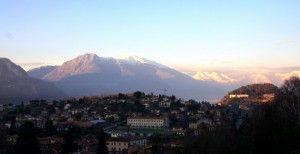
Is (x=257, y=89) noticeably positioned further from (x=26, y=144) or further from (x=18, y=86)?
(x=26, y=144)

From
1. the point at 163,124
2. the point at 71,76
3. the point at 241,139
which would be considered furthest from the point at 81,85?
the point at 241,139

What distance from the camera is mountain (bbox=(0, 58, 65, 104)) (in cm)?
11094

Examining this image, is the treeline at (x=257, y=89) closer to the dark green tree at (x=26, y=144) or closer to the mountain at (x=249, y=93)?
the mountain at (x=249, y=93)

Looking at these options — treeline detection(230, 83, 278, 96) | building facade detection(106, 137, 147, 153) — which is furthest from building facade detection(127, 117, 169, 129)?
treeline detection(230, 83, 278, 96)

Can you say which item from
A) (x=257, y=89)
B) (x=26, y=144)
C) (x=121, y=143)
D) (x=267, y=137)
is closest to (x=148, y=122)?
(x=121, y=143)

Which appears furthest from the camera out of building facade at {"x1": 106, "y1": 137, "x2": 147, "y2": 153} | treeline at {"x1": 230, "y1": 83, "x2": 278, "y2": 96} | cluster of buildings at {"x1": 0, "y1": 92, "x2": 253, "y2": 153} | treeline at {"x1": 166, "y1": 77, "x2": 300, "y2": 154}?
treeline at {"x1": 230, "y1": 83, "x2": 278, "y2": 96}

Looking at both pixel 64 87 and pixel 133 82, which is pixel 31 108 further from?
pixel 133 82

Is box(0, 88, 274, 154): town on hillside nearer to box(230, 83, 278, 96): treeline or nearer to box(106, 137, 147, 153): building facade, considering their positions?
box(106, 137, 147, 153): building facade

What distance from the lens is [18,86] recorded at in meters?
119

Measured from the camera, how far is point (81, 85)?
17150 centimetres

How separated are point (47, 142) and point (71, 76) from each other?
158540 mm

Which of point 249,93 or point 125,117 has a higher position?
point 249,93

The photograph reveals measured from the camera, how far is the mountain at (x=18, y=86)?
111m

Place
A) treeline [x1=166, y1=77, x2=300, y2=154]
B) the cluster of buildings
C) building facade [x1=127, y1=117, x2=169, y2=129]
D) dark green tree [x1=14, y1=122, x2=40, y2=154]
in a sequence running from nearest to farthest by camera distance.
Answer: treeline [x1=166, y1=77, x2=300, y2=154], dark green tree [x1=14, y1=122, x2=40, y2=154], the cluster of buildings, building facade [x1=127, y1=117, x2=169, y2=129]
